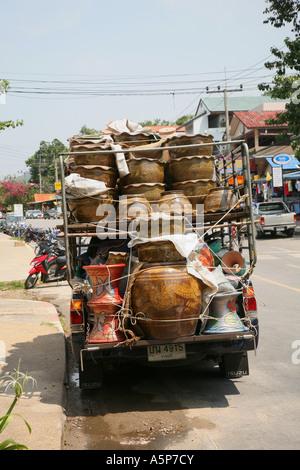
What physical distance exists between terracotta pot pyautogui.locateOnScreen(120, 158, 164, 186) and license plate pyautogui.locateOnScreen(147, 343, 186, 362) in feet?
6.81

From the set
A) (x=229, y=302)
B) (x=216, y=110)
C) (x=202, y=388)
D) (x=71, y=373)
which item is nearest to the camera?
(x=229, y=302)

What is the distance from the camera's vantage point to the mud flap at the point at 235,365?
19.3ft

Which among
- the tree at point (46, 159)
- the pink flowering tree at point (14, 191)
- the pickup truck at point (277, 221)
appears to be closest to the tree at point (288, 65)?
the pickup truck at point (277, 221)

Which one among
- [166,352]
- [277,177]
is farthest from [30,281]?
[277,177]

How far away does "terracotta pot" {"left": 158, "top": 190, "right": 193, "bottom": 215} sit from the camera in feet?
19.4

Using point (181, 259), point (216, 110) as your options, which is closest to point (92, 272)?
point (181, 259)

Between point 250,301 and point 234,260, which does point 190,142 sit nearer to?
point 234,260

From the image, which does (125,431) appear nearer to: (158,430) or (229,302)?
(158,430)

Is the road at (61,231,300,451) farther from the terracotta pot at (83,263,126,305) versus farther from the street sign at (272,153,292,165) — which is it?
the street sign at (272,153,292,165)

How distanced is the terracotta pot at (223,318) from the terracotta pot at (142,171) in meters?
1.75

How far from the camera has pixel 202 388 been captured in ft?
19.1

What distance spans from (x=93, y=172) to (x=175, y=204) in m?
1.03

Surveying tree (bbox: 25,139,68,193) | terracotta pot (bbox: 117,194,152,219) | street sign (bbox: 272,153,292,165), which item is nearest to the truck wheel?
terracotta pot (bbox: 117,194,152,219)
